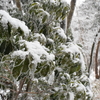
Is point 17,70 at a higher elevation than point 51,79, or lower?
higher

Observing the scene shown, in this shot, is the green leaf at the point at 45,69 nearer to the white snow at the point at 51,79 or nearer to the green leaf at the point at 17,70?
the green leaf at the point at 17,70

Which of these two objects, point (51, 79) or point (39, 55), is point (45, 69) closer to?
point (39, 55)

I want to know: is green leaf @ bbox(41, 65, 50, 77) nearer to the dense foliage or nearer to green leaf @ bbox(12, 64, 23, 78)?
the dense foliage

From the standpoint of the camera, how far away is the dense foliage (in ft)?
2.02

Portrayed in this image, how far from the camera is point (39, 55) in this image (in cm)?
62

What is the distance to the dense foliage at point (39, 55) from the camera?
617mm

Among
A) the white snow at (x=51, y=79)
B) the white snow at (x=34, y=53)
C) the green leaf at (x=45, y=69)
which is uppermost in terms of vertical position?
the white snow at (x=34, y=53)

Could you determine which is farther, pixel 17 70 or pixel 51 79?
pixel 51 79

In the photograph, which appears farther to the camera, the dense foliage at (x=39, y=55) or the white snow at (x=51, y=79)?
the white snow at (x=51, y=79)

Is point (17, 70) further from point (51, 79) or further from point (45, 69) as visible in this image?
point (51, 79)

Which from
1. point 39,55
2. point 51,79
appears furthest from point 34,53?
point 51,79

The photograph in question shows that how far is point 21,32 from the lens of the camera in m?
0.71

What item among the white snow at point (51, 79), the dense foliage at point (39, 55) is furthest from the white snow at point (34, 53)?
the white snow at point (51, 79)

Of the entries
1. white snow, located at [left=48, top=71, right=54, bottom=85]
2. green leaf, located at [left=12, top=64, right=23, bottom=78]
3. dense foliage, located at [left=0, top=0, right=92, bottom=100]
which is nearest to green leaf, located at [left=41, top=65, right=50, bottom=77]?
dense foliage, located at [left=0, top=0, right=92, bottom=100]
